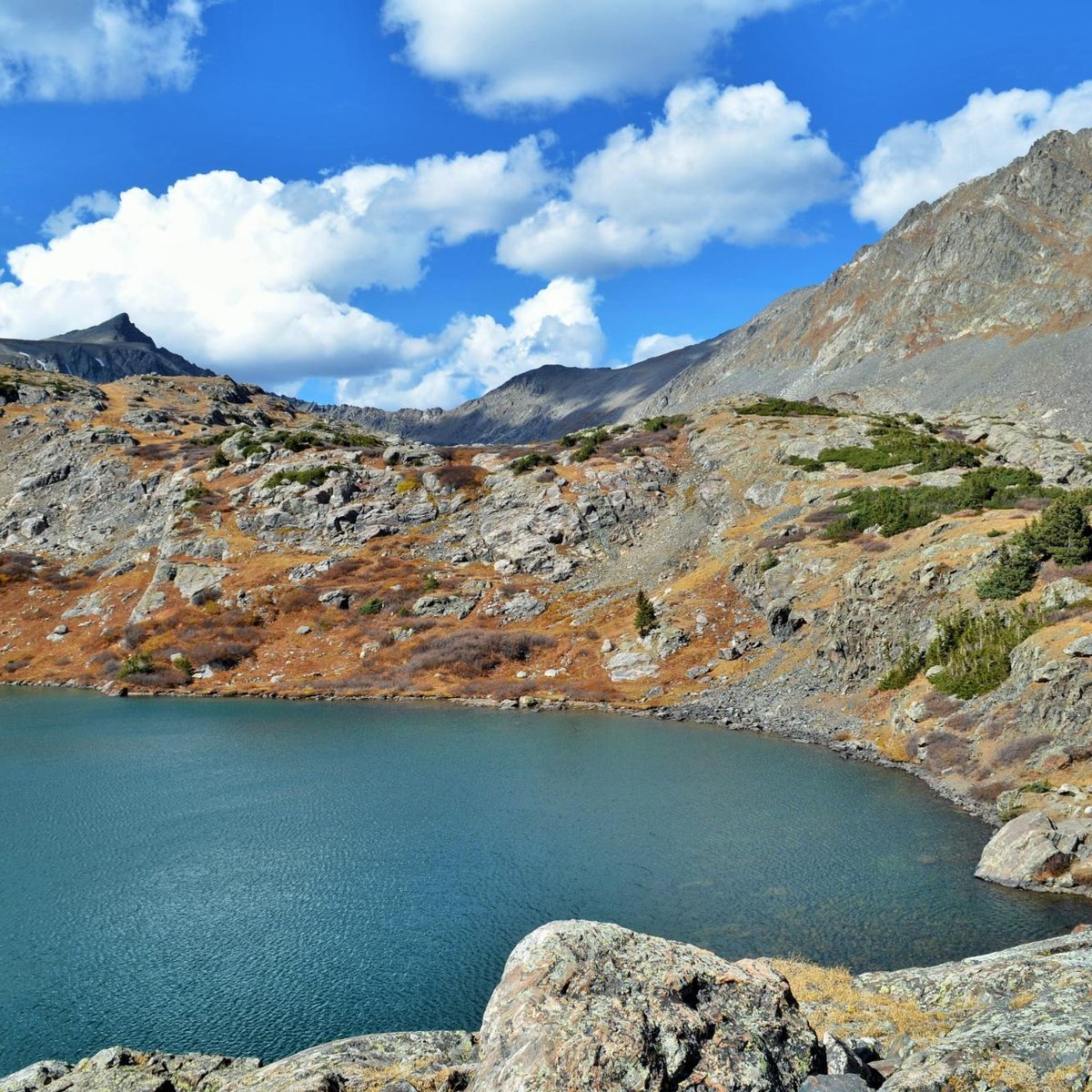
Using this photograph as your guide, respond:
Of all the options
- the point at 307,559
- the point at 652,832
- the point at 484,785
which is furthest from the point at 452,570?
the point at 652,832

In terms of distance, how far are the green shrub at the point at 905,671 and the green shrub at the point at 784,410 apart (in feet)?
226

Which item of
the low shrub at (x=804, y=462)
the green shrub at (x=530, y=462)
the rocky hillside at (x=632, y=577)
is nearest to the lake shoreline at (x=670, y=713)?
the rocky hillside at (x=632, y=577)

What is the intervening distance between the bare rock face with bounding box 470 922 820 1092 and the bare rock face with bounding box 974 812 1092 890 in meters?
22.9

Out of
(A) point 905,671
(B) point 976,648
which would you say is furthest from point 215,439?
(B) point 976,648

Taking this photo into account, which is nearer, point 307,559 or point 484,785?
point 484,785

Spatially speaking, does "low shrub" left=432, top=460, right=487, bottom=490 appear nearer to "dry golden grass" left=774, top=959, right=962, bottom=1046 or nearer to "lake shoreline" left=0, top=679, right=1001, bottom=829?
"lake shoreline" left=0, top=679, right=1001, bottom=829

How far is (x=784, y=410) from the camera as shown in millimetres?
123062

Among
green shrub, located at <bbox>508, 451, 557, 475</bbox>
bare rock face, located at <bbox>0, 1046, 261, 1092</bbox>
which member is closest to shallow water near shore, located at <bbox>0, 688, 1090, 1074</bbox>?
bare rock face, located at <bbox>0, 1046, 261, 1092</bbox>

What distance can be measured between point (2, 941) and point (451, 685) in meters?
48.2

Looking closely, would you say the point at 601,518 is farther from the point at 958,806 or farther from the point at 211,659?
the point at 958,806

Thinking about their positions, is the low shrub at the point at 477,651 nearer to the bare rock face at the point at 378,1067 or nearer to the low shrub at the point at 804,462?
the low shrub at the point at 804,462

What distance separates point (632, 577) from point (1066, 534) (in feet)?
149

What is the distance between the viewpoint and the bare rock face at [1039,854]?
30961mm

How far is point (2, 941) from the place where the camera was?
91.6 feet
